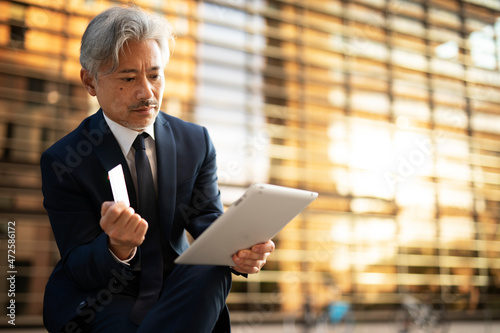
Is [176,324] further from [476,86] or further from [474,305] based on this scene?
[476,86]

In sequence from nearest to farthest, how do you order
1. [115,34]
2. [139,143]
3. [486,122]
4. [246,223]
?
[246,223] → [115,34] → [139,143] → [486,122]

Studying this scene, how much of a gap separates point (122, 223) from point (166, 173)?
1.14ft

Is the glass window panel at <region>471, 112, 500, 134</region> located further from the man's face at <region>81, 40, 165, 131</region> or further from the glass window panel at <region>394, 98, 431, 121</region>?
the man's face at <region>81, 40, 165, 131</region>

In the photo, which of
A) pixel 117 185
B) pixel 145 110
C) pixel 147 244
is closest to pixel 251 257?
pixel 147 244

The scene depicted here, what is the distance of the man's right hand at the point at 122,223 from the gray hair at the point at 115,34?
47 cm

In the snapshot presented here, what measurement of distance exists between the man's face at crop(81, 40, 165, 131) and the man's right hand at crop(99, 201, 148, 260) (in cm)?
38

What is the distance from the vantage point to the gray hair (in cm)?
140

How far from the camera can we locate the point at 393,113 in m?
25.1

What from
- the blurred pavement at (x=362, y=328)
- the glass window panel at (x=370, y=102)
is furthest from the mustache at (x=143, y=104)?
the glass window panel at (x=370, y=102)

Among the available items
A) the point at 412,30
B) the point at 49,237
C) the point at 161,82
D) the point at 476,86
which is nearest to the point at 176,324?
the point at 161,82

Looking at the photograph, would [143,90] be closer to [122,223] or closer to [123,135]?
[123,135]

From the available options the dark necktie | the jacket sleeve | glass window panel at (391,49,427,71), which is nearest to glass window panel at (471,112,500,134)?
glass window panel at (391,49,427,71)

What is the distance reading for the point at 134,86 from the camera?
57.1 inches

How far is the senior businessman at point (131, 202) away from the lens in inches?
51.8
